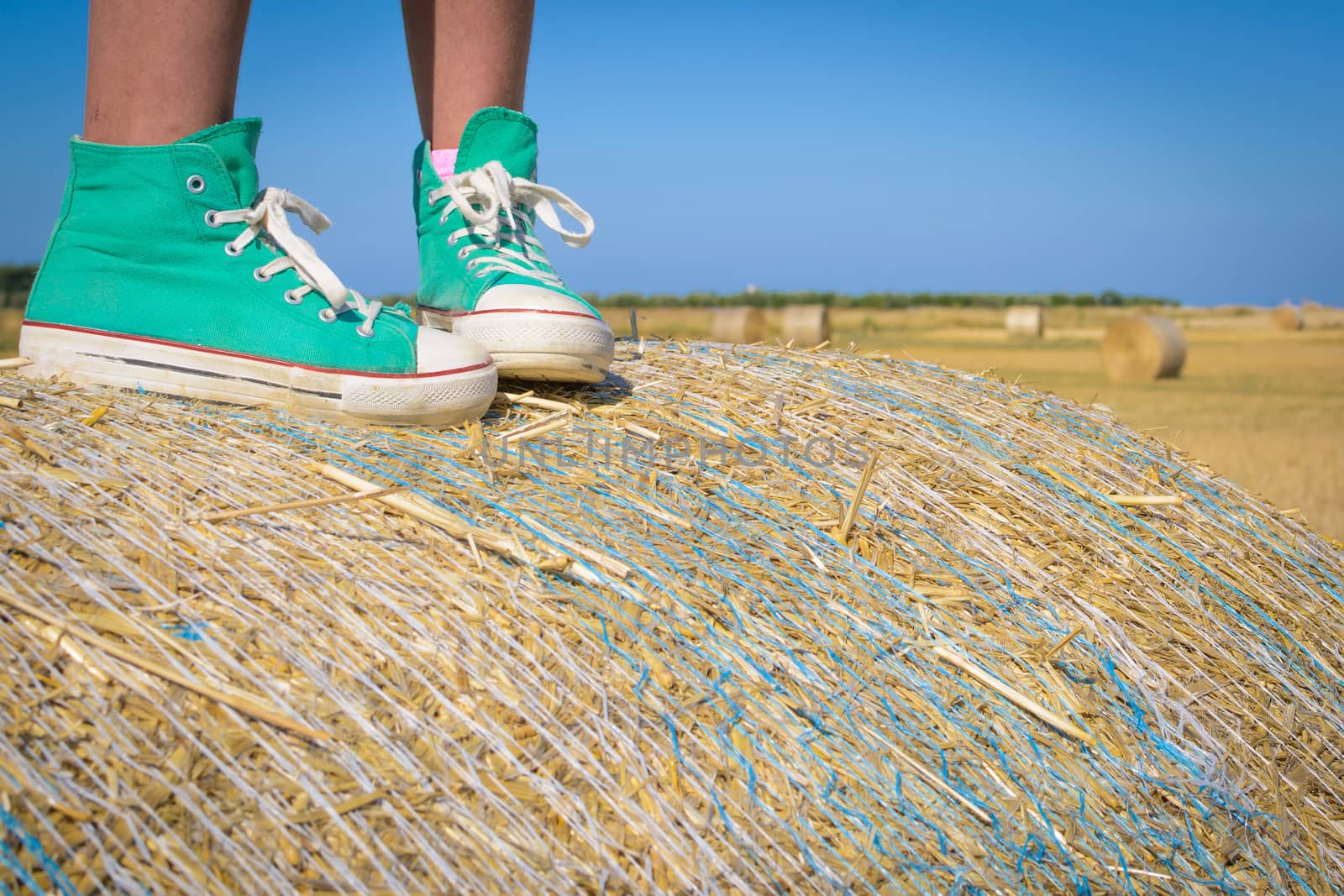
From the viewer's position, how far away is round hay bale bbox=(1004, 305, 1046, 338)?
16.5 meters

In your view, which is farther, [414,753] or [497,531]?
[497,531]

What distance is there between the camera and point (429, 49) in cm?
226

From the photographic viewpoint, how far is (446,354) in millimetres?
1786

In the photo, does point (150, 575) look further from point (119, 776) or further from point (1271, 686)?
point (1271, 686)

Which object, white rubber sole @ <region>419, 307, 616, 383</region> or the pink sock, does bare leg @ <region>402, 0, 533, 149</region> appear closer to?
the pink sock

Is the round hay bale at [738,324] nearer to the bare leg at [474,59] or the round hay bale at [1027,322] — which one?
the round hay bale at [1027,322]

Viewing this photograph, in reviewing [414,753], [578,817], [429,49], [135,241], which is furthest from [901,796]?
[429,49]

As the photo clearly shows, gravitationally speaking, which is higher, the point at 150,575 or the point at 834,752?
the point at 150,575

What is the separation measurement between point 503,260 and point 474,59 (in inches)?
17.5

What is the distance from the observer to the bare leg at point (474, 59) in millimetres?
2125

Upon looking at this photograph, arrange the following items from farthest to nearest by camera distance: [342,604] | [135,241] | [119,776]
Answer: [135,241] → [342,604] → [119,776]

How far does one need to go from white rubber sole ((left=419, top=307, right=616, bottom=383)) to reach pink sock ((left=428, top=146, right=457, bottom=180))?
0.38 m

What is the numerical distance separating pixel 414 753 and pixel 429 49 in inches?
65.0

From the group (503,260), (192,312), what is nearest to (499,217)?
(503,260)
